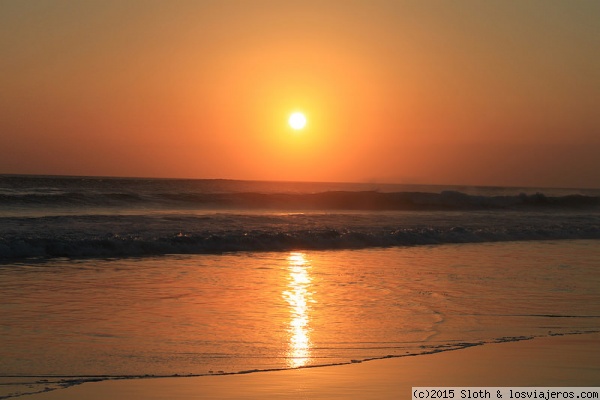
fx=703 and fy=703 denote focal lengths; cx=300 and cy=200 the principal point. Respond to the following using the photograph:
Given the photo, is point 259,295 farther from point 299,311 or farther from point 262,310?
point 299,311

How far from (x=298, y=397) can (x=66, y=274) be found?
8.05m

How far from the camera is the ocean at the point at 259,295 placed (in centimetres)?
701

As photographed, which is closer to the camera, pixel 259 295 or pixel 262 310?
pixel 262 310

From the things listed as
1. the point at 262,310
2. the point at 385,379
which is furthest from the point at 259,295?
the point at 385,379

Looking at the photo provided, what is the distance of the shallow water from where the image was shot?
22.8 feet

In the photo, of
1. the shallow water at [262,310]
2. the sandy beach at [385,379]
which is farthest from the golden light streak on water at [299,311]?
the sandy beach at [385,379]

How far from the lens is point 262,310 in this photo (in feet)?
30.3

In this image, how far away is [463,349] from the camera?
743cm

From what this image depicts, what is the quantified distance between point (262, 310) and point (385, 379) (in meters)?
3.21

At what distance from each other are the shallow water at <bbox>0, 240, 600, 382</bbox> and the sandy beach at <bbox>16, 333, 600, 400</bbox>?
313 millimetres

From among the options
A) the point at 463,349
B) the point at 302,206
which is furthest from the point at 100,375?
the point at 302,206

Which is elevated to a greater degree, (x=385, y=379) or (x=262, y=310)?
(x=262, y=310)

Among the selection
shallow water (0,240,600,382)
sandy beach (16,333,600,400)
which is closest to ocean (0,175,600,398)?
shallow water (0,240,600,382)

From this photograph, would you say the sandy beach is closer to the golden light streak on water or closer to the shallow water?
the shallow water
